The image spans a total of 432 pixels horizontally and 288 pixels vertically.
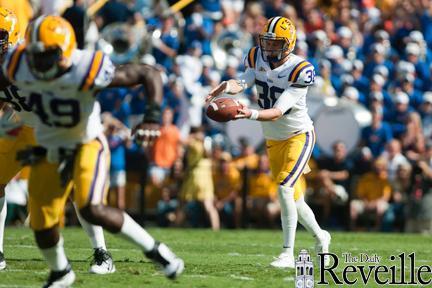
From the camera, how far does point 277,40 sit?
8.12 m

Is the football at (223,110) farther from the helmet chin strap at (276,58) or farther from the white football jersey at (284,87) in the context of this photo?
the helmet chin strap at (276,58)

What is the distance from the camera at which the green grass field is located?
677cm

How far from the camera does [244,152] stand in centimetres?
1362

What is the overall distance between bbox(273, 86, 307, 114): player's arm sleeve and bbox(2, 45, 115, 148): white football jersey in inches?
75.8

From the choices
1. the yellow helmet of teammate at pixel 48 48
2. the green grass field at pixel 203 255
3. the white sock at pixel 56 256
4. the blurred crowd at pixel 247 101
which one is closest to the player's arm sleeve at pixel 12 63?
the yellow helmet of teammate at pixel 48 48

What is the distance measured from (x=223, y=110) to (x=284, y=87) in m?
0.86

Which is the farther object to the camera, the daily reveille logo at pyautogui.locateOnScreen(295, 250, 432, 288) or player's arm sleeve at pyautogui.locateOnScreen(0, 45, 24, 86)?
the daily reveille logo at pyautogui.locateOnScreen(295, 250, 432, 288)

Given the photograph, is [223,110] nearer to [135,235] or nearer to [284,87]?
[284,87]

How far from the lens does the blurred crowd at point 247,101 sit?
43.7 ft

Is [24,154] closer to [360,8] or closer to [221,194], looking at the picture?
[221,194]

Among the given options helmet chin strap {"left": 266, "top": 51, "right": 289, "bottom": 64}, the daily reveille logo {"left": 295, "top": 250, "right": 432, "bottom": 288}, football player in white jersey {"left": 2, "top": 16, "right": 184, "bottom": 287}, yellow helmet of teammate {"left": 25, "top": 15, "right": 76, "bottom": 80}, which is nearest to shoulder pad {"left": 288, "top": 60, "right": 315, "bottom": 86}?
helmet chin strap {"left": 266, "top": 51, "right": 289, "bottom": 64}

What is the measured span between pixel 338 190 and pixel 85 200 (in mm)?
7664

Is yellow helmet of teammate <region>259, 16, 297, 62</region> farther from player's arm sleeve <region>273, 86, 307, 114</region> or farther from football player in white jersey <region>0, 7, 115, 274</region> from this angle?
football player in white jersey <region>0, 7, 115, 274</region>

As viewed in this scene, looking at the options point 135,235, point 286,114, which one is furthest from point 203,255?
point 135,235
